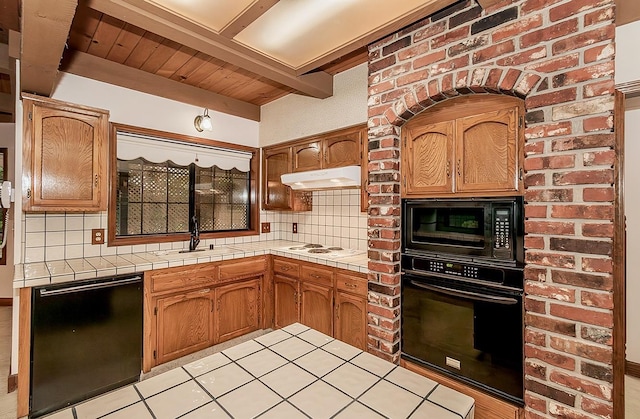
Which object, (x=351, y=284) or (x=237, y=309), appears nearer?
(x=351, y=284)

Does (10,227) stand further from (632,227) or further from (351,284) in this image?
(632,227)

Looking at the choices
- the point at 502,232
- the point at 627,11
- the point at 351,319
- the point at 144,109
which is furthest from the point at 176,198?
the point at 627,11

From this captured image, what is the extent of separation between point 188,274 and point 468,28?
2715 millimetres

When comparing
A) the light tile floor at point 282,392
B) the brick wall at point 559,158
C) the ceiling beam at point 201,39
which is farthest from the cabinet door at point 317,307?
the ceiling beam at point 201,39

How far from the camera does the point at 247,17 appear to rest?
179 centimetres

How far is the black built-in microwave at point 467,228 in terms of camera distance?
171 centimetres

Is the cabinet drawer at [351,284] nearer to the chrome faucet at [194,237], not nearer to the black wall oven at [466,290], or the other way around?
the black wall oven at [466,290]

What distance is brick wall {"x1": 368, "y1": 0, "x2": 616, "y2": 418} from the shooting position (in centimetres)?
138

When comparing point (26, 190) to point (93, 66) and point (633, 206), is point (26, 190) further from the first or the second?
point (633, 206)

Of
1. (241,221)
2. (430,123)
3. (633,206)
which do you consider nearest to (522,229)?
(430,123)

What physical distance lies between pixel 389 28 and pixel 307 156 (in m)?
1.56

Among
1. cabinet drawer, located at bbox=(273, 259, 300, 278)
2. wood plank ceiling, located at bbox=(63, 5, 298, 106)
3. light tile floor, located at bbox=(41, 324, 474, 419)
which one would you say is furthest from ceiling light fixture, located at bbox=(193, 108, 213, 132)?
light tile floor, located at bbox=(41, 324, 474, 419)

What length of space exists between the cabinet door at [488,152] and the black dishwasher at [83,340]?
247cm

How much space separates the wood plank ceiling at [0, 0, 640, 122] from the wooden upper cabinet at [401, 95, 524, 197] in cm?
56
